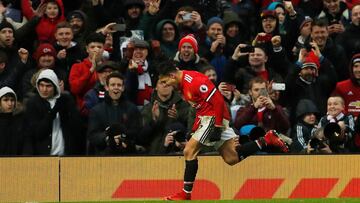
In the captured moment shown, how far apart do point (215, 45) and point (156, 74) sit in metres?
1.30

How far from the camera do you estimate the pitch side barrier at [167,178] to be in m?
14.9

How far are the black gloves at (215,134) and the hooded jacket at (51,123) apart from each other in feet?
8.25

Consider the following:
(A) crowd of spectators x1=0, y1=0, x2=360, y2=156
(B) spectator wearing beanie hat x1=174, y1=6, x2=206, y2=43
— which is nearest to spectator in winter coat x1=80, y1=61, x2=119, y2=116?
(A) crowd of spectators x1=0, y1=0, x2=360, y2=156

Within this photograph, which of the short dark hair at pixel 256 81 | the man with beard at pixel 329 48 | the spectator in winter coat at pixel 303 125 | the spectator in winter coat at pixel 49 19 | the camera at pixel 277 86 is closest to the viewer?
the spectator in winter coat at pixel 303 125

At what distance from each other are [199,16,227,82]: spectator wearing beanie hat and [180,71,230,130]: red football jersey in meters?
3.49

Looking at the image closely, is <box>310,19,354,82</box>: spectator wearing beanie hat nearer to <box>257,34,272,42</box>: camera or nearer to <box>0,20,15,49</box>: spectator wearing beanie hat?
<box>257,34,272,42</box>: camera

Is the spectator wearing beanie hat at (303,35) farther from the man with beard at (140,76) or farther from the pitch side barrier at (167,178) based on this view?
the pitch side barrier at (167,178)

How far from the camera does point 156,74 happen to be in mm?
16828

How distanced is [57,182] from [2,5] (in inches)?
172

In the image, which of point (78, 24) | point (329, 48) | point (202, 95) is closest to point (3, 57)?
point (78, 24)

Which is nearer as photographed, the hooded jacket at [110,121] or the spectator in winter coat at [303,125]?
the hooded jacket at [110,121]

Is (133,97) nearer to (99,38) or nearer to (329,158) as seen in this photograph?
(99,38)

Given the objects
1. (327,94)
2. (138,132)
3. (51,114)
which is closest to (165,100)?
(138,132)

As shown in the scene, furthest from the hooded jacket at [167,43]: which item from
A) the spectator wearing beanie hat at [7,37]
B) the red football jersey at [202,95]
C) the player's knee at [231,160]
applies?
the red football jersey at [202,95]
